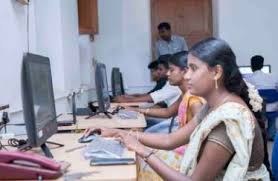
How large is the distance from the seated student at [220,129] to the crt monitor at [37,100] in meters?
0.35

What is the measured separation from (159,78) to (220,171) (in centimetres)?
395

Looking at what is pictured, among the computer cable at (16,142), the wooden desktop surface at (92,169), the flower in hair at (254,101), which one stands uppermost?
the flower in hair at (254,101)

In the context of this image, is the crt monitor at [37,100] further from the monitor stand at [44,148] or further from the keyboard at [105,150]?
the keyboard at [105,150]

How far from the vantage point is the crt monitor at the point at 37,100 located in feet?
5.49

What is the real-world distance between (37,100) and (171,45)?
5306 mm

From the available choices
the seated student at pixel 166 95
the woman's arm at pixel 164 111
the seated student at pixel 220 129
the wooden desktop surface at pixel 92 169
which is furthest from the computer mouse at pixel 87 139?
the seated student at pixel 166 95

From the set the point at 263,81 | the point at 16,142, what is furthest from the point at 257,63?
the point at 16,142

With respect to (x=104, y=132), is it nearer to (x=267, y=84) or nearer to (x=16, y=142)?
(x=16, y=142)

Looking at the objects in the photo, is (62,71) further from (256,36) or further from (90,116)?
(256,36)

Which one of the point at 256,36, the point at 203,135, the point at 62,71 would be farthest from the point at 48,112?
the point at 256,36

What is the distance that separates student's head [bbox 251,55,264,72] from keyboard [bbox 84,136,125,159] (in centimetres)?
495

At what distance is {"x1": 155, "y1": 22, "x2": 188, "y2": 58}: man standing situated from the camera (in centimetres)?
687

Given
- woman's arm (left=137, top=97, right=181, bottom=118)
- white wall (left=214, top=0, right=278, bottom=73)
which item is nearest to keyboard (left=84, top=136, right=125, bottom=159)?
woman's arm (left=137, top=97, right=181, bottom=118)

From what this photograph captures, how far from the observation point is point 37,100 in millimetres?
1796
